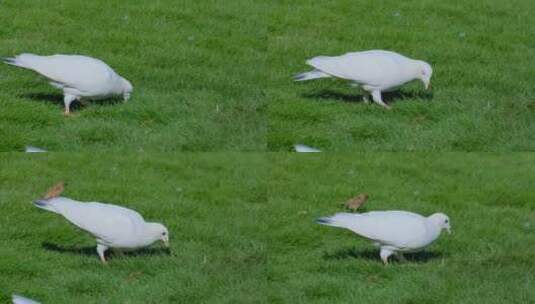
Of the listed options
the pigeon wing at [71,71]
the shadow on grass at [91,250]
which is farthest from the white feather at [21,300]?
the pigeon wing at [71,71]

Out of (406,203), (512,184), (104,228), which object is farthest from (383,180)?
(104,228)

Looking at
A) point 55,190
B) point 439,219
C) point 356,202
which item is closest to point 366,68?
point 356,202

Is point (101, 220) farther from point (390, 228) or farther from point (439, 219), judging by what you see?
point (439, 219)

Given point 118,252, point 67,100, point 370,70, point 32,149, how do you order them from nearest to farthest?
point 118,252 < point 32,149 < point 67,100 < point 370,70

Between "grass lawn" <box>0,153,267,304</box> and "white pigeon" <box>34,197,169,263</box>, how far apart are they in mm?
161

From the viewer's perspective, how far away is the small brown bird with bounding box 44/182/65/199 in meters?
11.2

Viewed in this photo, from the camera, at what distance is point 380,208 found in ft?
36.7

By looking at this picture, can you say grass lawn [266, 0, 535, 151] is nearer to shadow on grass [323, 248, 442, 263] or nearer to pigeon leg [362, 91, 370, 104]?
pigeon leg [362, 91, 370, 104]

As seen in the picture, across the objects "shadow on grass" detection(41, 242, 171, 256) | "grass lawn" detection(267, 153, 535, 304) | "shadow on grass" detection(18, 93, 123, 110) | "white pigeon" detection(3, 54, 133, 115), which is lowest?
"shadow on grass" detection(41, 242, 171, 256)

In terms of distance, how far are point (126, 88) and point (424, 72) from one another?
2418mm

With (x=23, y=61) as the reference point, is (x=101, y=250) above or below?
below

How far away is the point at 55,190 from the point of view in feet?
37.1

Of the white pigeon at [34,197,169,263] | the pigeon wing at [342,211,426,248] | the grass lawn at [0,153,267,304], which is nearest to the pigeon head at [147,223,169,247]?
the white pigeon at [34,197,169,263]

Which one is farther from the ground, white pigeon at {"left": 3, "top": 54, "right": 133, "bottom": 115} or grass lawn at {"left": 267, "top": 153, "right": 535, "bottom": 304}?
white pigeon at {"left": 3, "top": 54, "right": 133, "bottom": 115}
